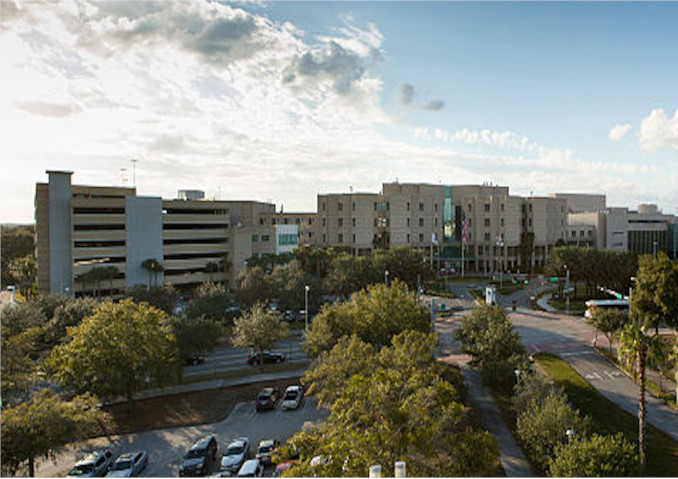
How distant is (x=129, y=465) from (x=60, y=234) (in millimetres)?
50233

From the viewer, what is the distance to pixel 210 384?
3497 cm

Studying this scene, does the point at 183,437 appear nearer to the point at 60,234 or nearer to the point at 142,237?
the point at 142,237

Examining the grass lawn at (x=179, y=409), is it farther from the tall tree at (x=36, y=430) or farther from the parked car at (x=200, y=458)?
the tall tree at (x=36, y=430)

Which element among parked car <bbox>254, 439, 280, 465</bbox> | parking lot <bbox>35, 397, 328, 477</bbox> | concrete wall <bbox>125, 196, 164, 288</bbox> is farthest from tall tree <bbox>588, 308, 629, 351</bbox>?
concrete wall <bbox>125, 196, 164, 288</bbox>

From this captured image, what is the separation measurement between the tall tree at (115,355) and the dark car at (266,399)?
6.12 m

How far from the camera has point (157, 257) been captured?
2712 inches

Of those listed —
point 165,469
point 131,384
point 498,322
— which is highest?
point 498,322

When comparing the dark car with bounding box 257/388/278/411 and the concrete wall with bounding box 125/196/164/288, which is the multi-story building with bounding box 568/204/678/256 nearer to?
the concrete wall with bounding box 125/196/164/288

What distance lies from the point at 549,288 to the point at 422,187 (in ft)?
137

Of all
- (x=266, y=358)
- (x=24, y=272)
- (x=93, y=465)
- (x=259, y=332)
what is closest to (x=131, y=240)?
(x=24, y=272)

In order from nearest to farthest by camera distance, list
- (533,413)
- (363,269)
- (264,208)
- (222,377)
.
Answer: (533,413), (222,377), (363,269), (264,208)

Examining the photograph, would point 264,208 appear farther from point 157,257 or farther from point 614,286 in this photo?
point 614,286

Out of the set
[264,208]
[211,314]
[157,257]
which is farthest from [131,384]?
[264,208]

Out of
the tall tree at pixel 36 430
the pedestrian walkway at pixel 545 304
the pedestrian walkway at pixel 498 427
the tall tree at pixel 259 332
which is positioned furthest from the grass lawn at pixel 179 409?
the pedestrian walkway at pixel 545 304
